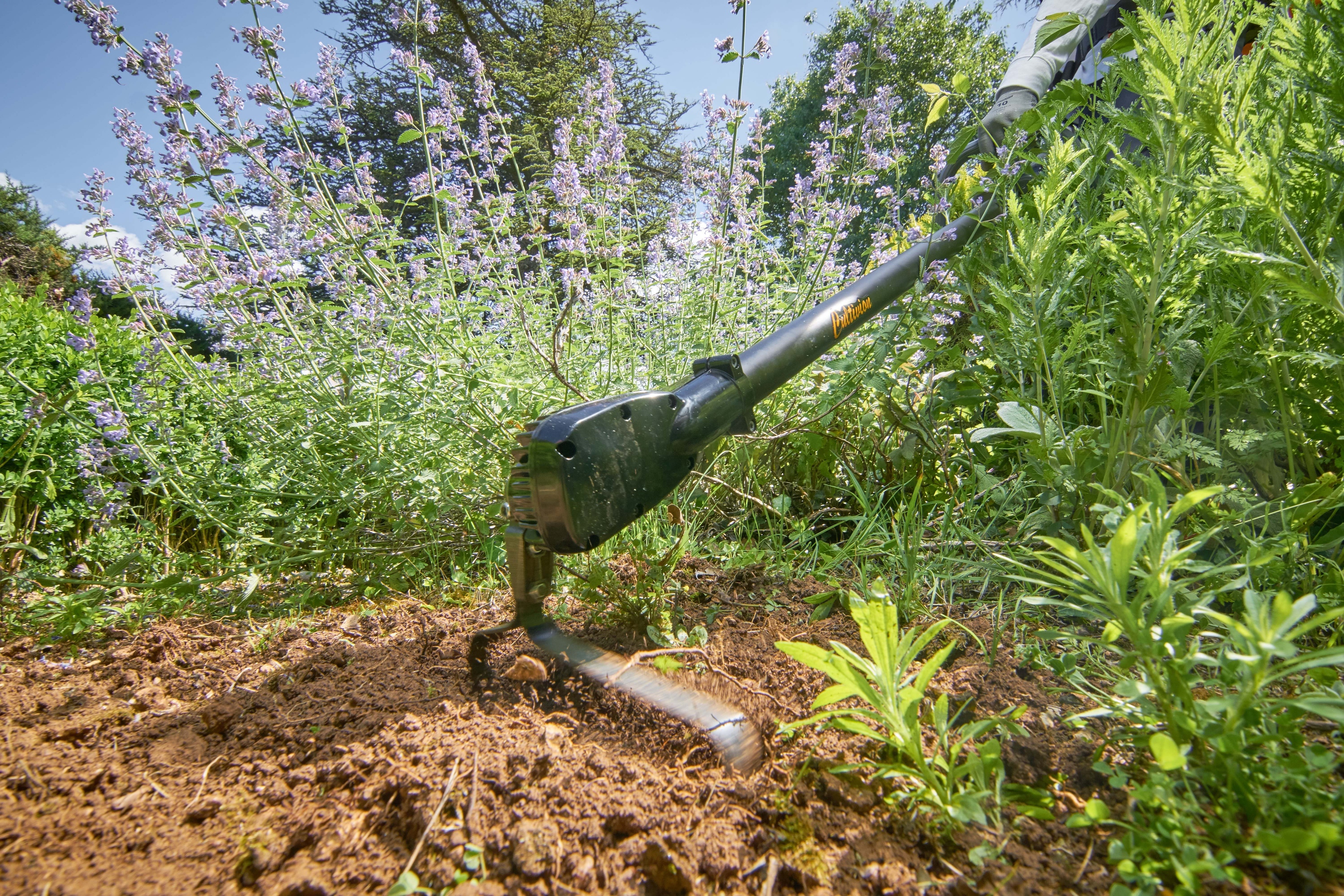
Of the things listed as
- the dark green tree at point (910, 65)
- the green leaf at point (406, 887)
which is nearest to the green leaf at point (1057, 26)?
the green leaf at point (406, 887)

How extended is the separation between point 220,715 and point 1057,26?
2.12 m

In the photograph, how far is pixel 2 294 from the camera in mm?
3516

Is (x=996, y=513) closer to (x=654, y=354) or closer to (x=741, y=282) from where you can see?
(x=654, y=354)

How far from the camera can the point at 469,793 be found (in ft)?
2.65

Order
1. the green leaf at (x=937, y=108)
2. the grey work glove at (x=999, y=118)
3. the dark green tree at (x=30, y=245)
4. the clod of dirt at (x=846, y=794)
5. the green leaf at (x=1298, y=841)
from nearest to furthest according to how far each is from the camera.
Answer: the green leaf at (x=1298, y=841) → the clod of dirt at (x=846, y=794) → the green leaf at (x=937, y=108) → the grey work glove at (x=999, y=118) → the dark green tree at (x=30, y=245)

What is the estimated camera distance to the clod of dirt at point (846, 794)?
78cm

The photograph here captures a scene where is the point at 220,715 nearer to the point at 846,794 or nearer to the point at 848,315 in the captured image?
the point at 846,794

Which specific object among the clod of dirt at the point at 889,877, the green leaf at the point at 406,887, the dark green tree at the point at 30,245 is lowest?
the green leaf at the point at 406,887

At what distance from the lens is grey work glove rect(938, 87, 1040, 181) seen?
2.10 metres

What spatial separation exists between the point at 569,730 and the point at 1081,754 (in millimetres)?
727

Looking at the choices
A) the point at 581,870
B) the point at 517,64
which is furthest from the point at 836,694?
the point at 517,64

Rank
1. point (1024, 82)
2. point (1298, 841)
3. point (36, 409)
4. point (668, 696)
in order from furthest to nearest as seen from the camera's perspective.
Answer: point (1024, 82) → point (36, 409) → point (668, 696) → point (1298, 841)

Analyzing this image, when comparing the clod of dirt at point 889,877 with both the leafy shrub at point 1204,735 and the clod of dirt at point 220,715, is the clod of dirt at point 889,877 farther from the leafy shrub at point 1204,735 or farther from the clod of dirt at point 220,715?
the clod of dirt at point 220,715

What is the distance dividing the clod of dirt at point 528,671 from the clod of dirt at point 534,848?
1.01 feet
